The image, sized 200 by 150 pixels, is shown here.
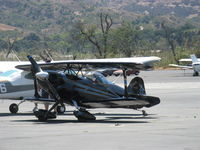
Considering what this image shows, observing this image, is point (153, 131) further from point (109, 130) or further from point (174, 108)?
point (174, 108)

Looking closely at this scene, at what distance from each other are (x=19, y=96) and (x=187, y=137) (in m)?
9.41

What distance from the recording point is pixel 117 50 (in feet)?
310

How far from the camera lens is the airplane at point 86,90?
61.8 ft

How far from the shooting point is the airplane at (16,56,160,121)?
18828 millimetres

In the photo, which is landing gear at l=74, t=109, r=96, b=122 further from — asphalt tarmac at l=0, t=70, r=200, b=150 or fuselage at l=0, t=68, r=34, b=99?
fuselage at l=0, t=68, r=34, b=99

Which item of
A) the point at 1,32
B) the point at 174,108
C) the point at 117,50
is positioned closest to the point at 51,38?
the point at 1,32

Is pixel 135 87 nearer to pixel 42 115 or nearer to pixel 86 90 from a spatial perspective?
pixel 86 90

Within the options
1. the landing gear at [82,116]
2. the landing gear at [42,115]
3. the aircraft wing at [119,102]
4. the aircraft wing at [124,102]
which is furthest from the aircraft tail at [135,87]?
the landing gear at [42,115]

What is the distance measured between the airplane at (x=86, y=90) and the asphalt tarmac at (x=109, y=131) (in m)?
0.45

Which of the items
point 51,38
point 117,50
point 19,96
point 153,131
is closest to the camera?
point 153,131

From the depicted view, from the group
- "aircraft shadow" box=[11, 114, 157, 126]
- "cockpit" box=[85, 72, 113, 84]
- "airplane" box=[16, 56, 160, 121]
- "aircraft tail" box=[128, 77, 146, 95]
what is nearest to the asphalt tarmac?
"aircraft shadow" box=[11, 114, 157, 126]

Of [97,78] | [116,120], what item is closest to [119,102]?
[116,120]

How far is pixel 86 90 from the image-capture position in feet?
64.0

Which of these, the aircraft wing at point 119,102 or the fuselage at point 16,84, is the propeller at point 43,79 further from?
the fuselage at point 16,84
